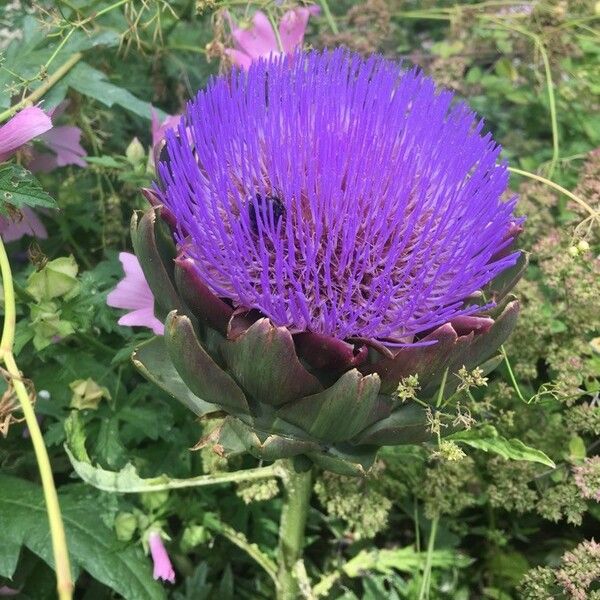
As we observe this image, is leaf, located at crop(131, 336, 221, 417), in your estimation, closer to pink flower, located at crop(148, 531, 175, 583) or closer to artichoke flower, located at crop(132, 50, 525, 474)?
artichoke flower, located at crop(132, 50, 525, 474)

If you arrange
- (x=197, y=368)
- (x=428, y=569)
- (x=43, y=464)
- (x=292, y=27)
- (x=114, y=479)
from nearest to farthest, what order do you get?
1. (x=43, y=464)
2. (x=197, y=368)
3. (x=114, y=479)
4. (x=428, y=569)
5. (x=292, y=27)

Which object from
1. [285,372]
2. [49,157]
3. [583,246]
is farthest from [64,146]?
[583,246]

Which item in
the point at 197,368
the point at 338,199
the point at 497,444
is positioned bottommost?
the point at 497,444

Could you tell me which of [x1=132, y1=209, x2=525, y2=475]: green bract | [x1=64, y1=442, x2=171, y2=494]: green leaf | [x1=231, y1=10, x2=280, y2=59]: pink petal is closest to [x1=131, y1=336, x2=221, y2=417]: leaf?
[x1=132, y1=209, x2=525, y2=475]: green bract

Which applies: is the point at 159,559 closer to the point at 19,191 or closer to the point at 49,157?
the point at 19,191

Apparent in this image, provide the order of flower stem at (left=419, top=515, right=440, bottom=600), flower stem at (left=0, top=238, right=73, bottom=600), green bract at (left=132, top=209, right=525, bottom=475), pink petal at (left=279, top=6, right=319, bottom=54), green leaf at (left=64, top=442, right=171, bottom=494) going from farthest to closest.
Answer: pink petal at (left=279, top=6, right=319, bottom=54), flower stem at (left=419, top=515, right=440, bottom=600), green leaf at (left=64, top=442, right=171, bottom=494), green bract at (left=132, top=209, right=525, bottom=475), flower stem at (left=0, top=238, right=73, bottom=600)

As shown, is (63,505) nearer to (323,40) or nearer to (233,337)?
(233,337)

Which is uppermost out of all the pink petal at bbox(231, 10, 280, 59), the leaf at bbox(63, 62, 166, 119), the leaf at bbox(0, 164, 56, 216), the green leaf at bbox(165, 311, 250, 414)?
the pink petal at bbox(231, 10, 280, 59)
